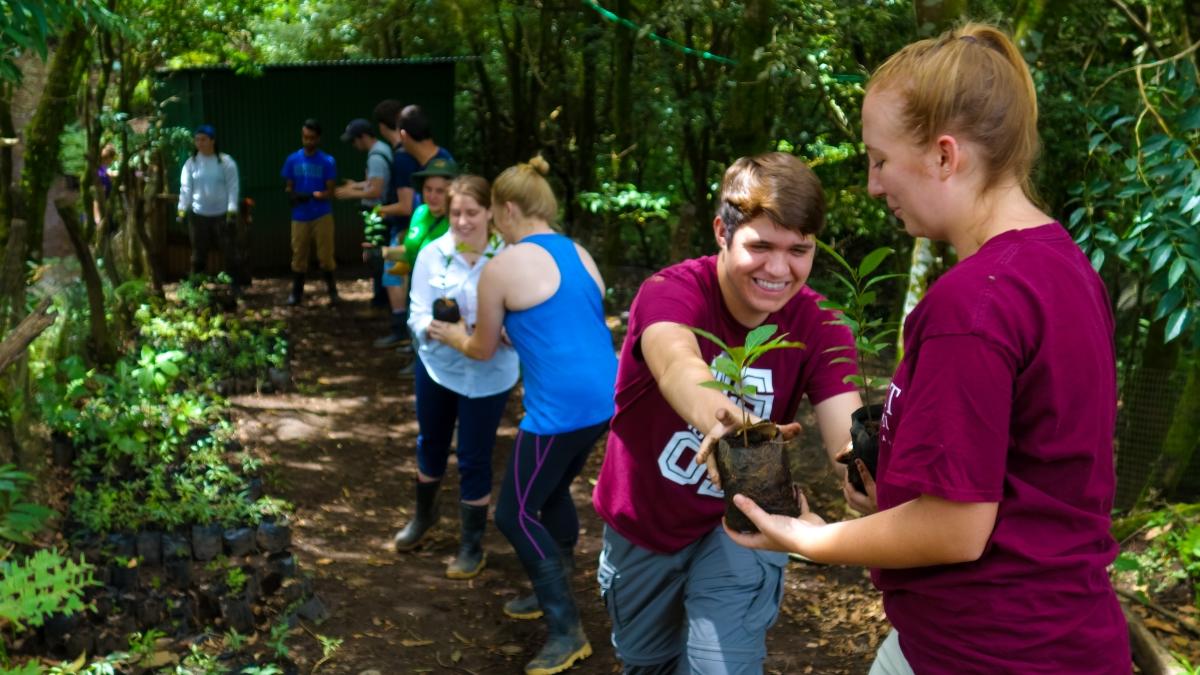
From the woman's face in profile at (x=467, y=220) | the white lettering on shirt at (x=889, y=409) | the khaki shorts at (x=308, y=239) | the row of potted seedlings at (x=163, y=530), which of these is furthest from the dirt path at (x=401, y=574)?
the khaki shorts at (x=308, y=239)

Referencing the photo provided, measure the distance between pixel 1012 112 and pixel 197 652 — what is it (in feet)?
12.7

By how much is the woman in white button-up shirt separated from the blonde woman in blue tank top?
0.55 m

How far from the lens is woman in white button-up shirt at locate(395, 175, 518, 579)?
5.40m

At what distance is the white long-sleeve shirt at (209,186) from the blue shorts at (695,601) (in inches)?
375

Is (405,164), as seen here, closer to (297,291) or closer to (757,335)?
(297,291)

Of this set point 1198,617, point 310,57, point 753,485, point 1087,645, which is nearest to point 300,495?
point 1198,617

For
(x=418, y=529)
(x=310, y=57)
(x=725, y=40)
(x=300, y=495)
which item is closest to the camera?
(x=418, y=529)

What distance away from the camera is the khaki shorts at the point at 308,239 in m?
12.0

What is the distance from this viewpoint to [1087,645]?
1893 mm

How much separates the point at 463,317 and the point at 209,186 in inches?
283

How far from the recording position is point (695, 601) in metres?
3.17

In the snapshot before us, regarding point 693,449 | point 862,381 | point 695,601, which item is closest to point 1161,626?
A: point 695,601

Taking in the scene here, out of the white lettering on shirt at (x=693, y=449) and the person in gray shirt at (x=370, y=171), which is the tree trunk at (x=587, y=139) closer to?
the person in gray shirt at (x=370, y=171)

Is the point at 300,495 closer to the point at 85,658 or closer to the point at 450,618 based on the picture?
the point at 450,618
